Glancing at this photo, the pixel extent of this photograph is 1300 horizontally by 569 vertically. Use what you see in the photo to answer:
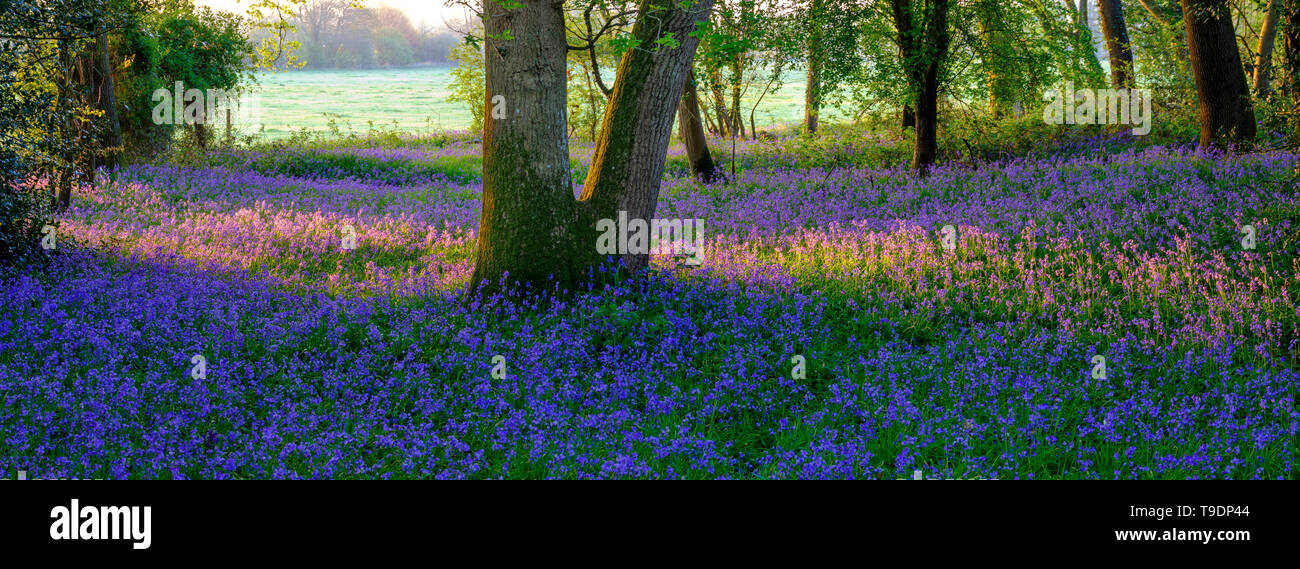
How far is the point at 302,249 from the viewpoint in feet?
33.6

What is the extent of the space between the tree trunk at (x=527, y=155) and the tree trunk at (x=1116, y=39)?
17.4m

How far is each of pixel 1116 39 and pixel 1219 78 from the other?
25.1ft

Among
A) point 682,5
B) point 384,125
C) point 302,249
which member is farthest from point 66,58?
point 384,125

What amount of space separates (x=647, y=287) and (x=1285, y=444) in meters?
5.13

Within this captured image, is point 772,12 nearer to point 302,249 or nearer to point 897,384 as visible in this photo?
point 302,249

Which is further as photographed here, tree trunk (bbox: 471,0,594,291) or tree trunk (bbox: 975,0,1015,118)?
tree trunk (bbox: 975,0,1015,118)

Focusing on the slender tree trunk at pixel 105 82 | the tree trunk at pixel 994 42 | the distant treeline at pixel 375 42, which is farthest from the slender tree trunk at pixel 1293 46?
the distant treeline at pixel 375 42

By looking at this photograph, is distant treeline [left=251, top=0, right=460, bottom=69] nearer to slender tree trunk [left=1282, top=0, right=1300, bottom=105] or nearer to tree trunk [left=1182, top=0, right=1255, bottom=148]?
tree trunk [left=1182, top=0, right=1255, bottom=148]

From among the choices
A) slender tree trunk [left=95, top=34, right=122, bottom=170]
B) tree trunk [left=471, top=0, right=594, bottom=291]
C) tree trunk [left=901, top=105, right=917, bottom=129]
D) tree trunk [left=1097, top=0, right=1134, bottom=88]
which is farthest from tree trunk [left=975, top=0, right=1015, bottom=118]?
slender tree trunk [left=95, top=34, right=122, bottom=170]

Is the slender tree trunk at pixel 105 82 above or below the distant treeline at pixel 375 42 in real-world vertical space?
below

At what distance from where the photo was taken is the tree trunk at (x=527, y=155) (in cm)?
766

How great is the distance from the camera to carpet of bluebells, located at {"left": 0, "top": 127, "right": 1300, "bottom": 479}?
4898 mm

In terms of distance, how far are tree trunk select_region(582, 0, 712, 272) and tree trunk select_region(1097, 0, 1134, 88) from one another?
16.1 meters

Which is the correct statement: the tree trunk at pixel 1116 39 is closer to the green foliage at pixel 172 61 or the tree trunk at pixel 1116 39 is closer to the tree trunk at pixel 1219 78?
the tree trunk at pixel 1219 78
